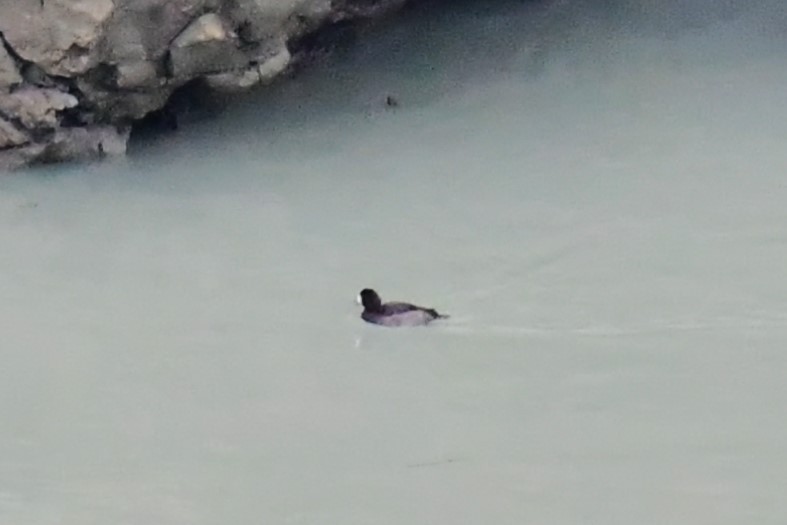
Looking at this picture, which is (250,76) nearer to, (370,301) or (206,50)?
(206,50)

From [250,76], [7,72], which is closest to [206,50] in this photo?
[250,76]

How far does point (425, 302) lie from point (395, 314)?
0.29 meters

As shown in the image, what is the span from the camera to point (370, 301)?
4.90 meters

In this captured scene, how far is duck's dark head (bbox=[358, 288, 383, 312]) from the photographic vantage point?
4.87 meters

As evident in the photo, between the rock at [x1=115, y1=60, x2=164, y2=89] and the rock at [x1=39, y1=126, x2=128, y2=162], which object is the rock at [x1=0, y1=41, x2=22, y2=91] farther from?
the rock at [x1=115, y1=60, x2=164, y2=89]

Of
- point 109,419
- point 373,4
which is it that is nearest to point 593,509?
point 109,419

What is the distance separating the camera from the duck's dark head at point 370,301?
487cm

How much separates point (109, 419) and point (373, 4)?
444 cm

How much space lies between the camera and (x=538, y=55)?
8312 millimetres

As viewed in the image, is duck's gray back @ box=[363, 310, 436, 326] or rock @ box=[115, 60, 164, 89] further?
rock @ box=[115, 60, 164, 89]

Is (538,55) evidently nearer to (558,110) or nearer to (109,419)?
(558,110)

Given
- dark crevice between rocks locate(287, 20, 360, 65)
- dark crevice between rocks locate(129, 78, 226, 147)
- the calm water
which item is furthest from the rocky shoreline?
dark crevice between rocks locate(287, 20, 360, 65)

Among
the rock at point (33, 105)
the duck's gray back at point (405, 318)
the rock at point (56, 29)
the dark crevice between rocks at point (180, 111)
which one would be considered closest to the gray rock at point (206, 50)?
the dark crevice between rocks at point (180, 111)

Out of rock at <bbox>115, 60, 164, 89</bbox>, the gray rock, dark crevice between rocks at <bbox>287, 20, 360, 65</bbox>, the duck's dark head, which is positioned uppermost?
dark crevice between rocks at <bbox>287, 20, 360, 65</bbox>
